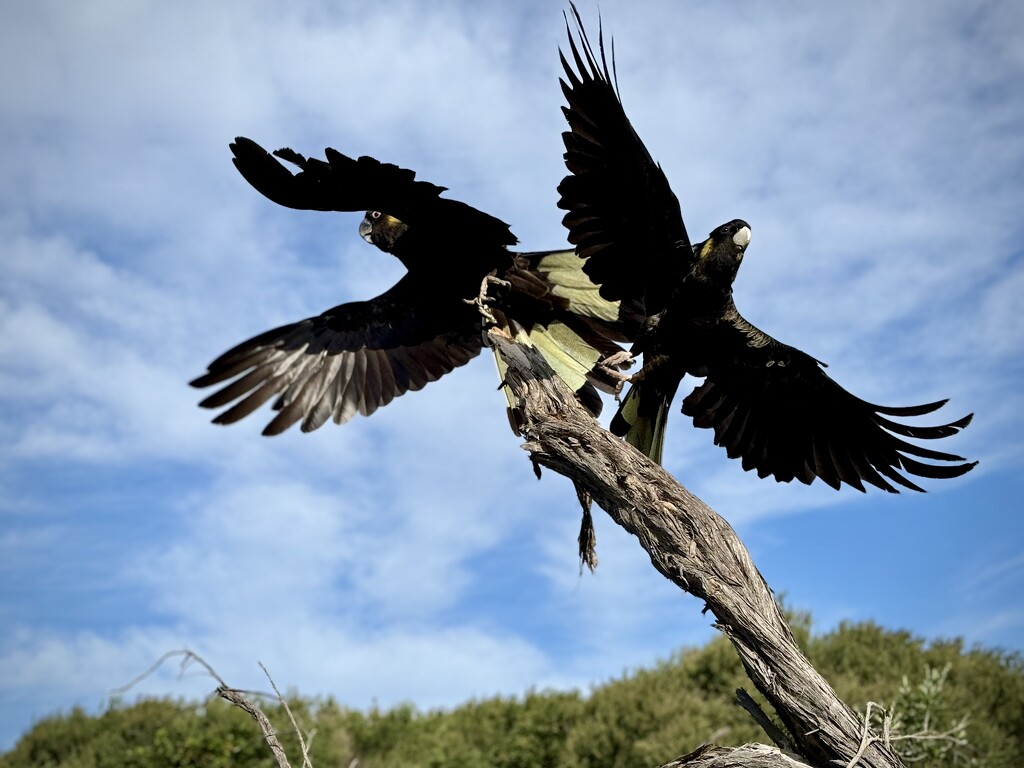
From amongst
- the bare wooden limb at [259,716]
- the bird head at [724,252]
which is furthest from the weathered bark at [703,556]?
the bare wooden limb at [259,716]

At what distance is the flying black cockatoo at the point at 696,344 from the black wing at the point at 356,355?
1.50 metres

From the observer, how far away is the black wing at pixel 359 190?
468cm

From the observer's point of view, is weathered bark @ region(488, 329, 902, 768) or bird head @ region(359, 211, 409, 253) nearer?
weathered bark @ region(488, 329, 902, 768)

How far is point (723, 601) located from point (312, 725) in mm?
7541

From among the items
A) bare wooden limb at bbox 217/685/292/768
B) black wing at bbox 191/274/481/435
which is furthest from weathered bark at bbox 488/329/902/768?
black wing at bbox 191/274/481/435

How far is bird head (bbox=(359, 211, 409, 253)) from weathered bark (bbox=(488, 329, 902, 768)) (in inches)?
65.0

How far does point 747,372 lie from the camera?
169 inches

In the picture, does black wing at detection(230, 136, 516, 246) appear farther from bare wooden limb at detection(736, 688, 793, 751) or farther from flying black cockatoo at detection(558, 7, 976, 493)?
bare wooden limb at detection(736, 688, 793, 751)

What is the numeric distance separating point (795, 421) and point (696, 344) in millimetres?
663

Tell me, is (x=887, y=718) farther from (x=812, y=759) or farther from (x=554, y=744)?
(x=554, y=744)

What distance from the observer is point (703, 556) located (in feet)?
10.5

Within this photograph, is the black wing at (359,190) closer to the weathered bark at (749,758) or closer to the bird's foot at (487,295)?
the bird's foot at (487,295)

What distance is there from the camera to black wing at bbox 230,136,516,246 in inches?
184

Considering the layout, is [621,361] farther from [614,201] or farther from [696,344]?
Result: [614,201]
